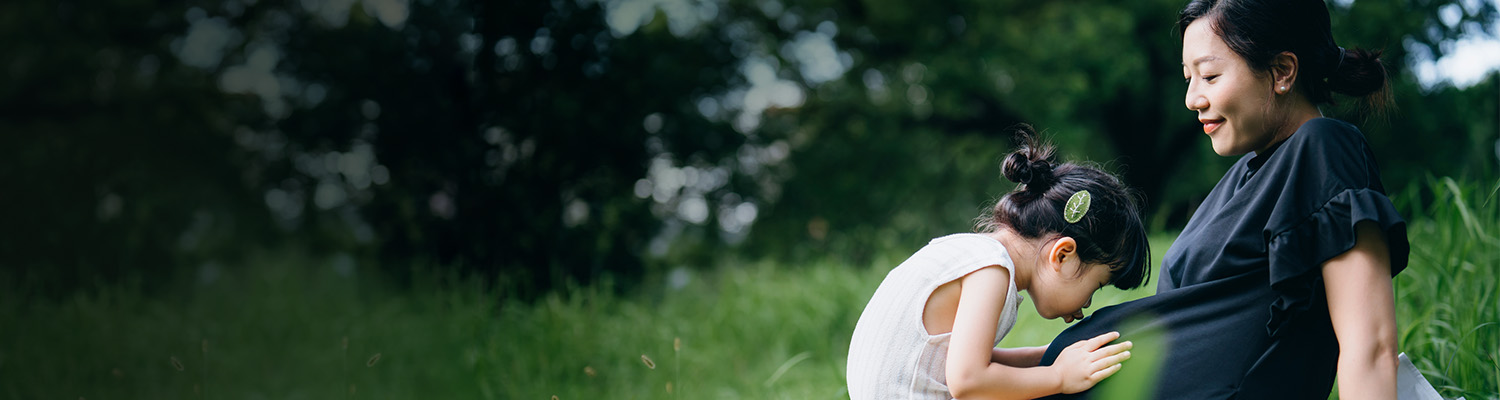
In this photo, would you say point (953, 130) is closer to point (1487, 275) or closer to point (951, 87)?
point (951, 87)

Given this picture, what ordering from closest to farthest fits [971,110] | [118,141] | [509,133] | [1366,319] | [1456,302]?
[1366,319], [1456,302], [118,141], [509,133], [971,110]

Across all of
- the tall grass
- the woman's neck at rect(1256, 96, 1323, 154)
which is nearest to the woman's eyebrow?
the woman's neck at rect(1256, 96, 1323, 154)

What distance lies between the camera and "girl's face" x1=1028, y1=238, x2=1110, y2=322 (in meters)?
1.48

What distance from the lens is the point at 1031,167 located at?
5.02ft

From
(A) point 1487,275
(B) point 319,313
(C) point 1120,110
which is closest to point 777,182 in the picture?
(C) point 1120,110

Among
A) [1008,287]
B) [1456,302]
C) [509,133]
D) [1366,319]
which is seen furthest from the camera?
[509,133]

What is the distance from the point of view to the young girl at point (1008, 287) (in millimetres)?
1398

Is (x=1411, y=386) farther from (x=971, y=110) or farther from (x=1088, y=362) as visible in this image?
(x=971, y=110)

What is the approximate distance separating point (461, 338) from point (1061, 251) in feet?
9.01

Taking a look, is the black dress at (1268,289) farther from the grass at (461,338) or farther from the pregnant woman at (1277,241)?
the grass at (461,338)

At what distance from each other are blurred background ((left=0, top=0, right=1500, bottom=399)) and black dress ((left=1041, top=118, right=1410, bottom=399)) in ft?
1.66

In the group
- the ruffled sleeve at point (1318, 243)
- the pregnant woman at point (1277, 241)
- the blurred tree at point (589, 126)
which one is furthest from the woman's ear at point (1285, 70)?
the blurred tree at point (589, 126)

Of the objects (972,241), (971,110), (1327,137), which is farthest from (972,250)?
(971,110)

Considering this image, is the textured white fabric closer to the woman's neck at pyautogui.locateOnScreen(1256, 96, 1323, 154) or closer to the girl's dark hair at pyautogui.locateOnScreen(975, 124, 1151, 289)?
the girl's dark hair at pyautogui.locateOnScreen(975, 124, 1151, 289)
